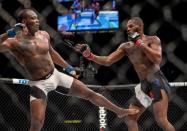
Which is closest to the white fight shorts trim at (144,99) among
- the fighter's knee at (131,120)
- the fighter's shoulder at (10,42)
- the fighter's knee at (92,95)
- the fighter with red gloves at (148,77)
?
the fighter with red gloves at (148,77)

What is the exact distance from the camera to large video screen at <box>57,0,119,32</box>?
723cm

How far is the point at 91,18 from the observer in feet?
24.2

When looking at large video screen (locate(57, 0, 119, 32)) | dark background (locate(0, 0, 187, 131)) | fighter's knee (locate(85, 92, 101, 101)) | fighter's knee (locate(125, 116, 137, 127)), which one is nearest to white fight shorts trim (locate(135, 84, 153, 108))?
fighter's knee (locate(125, 116, 137, 127))

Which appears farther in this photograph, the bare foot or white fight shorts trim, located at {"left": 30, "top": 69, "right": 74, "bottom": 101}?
the bare foot

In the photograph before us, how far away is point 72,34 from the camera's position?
689 centimetres

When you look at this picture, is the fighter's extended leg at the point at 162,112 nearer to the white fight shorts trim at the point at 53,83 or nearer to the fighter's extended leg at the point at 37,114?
the white fight shorts trim at the point at 53,83

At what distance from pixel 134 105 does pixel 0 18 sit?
420 centimetres

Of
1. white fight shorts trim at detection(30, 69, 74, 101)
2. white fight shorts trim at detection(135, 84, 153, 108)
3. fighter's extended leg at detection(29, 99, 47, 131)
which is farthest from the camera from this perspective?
white fight shorts trim at detection(135, 84, 153, 108)

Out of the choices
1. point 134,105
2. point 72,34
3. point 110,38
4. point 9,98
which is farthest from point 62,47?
point 134,105

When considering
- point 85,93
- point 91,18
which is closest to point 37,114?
point 85,93

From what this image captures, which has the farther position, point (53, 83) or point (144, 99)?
point (144, 99)

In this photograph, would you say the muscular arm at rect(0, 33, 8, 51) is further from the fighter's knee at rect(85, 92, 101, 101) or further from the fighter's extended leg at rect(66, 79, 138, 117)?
the fighter's knee at rect(85, 92, 101, 101)

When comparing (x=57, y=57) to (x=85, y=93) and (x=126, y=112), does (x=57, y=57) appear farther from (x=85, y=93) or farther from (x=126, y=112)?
(x=126, y=112)

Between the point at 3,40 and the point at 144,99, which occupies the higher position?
the point at 3,40
